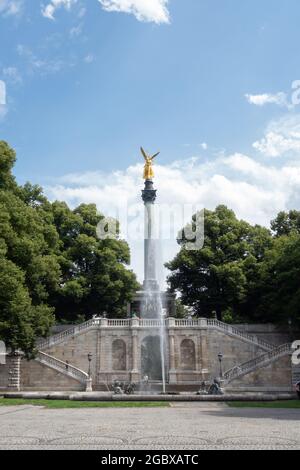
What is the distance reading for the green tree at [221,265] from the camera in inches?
1916

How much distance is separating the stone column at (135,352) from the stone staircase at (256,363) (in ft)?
23.5

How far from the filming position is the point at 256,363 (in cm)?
3756

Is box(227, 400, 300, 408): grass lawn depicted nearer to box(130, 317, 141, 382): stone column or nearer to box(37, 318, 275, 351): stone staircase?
box(37, 318, 275, 351): stone staircase

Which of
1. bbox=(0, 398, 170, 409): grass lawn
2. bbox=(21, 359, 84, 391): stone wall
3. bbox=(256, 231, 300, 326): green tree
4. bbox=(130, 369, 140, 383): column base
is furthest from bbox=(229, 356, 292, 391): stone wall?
bbox=(0, 398, 170, 409): grass lawn

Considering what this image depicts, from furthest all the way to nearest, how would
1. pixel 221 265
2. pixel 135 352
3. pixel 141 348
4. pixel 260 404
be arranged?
1. pixel 221 265
2. pixel 141 348
3. pixel 135 352
4. pixel 260 404

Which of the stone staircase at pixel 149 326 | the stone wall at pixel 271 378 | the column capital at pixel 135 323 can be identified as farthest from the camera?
the column capital at pixel 135 323

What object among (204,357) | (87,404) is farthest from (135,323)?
(87,404)

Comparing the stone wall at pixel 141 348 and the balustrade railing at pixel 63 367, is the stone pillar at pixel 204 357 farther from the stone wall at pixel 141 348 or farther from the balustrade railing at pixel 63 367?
the balustrade railing at pixel 63 367

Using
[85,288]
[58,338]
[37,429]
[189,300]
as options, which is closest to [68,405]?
[37,429]

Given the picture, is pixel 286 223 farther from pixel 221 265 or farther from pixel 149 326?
pixel 149 326

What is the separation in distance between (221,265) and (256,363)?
13687mm

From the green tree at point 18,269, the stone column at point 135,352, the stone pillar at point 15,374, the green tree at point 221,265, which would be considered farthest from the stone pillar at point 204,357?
the stone pillar at point 15,374
